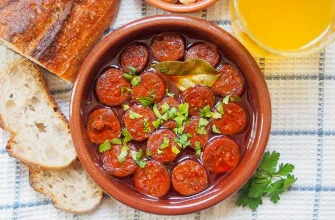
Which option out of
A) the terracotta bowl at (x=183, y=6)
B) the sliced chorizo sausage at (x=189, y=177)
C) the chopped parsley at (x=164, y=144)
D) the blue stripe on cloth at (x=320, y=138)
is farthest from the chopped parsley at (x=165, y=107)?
the blue stripe on cloth at (x=320, y=138)

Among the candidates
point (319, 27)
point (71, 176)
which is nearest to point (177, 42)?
point (319, 27)

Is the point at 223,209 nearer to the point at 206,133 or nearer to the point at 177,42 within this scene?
the point at 206,133

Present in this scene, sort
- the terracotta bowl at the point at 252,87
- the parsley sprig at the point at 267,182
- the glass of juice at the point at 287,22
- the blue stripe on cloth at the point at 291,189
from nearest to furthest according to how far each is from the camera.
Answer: the terracotta bowl at the point at 252,87
the glass of juice at the point at 287,22
the parsley sprig at the point at 267,182
the blue stripe on cloth at the point at 291,189

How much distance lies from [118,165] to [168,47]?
1.65 feet

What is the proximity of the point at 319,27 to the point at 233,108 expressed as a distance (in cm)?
48

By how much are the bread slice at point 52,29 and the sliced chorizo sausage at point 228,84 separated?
0.56 m

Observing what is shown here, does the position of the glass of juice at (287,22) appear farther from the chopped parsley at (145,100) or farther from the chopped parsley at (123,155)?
the chopped parsley at (123,155)

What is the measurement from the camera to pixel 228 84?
2.44m

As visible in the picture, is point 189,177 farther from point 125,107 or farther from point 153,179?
point 125,107

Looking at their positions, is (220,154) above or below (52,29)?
below

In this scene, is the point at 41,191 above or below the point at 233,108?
below

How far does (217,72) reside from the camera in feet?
8.03

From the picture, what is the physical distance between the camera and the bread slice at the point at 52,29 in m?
2.50

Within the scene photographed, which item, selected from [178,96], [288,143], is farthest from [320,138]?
[178,96]
